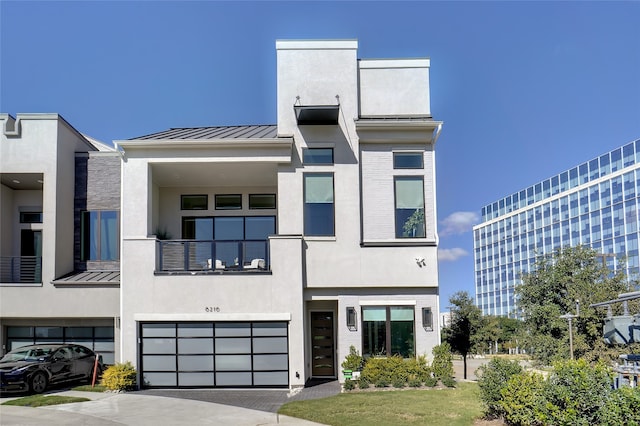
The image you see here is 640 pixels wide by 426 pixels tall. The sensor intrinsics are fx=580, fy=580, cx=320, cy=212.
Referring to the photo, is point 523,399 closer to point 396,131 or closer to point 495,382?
point 495,382

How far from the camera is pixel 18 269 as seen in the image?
20.3 meters

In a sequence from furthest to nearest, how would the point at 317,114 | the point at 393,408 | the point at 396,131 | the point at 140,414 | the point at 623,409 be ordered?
the point at 396,131
the point at 317,114
the point at 393,408
the point at 140,414
the point at 623,409

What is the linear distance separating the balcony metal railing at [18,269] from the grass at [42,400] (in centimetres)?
577

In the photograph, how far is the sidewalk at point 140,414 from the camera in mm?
12664

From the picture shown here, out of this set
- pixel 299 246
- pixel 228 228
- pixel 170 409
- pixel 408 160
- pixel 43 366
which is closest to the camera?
pixel 170 409

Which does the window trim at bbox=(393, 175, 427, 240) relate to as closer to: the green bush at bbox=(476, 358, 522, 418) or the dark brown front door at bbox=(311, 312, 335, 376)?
the dark brown front door at bbox=(311, 312, 335, 376)

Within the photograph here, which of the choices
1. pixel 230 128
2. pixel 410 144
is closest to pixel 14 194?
pixel 230 128

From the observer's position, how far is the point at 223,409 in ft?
46.7

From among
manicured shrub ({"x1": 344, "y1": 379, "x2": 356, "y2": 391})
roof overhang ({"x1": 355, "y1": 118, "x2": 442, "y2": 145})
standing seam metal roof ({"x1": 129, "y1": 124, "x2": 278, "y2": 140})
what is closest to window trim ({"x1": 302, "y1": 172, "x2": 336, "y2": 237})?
roof overhang ({"x1": 355, "y1": 118, "x2": 442, "y2": 145})

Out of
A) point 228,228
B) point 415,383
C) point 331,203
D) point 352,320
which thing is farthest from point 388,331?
point 228,228

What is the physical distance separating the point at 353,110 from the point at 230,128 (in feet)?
16.8

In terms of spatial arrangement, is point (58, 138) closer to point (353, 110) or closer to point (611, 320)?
point (353, 110)

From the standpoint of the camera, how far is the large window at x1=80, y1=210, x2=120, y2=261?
2034cm

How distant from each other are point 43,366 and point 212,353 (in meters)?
4.79
